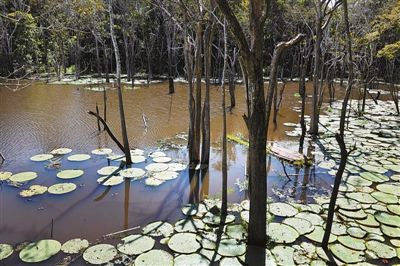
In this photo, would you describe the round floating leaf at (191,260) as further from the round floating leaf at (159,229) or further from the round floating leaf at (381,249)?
the round floating leaf at (381,249)

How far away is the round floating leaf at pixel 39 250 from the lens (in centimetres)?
488

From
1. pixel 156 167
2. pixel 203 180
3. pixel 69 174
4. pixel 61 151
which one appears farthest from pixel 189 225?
pixel 61 151

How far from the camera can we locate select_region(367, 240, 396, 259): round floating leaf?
4914mm

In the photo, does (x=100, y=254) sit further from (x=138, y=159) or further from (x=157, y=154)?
(x=157, y=154)

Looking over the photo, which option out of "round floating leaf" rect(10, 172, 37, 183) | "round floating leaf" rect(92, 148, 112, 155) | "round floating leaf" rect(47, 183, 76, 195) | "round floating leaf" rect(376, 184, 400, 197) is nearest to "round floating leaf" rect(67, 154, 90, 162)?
"round floating leaf" rect(92, 148, 112, 155)

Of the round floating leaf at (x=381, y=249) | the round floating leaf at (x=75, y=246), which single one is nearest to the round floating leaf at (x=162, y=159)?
the round floating leaf at (x=75, y=246)

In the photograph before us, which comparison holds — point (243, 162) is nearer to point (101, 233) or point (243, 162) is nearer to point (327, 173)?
point (327, 173)

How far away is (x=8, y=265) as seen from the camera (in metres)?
4.74

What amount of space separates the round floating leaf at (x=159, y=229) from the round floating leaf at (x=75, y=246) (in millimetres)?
947

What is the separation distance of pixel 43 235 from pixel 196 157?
13.3 ft

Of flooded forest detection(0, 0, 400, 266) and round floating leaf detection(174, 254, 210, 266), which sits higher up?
flooded forest detection(0, 0, 400, 266)

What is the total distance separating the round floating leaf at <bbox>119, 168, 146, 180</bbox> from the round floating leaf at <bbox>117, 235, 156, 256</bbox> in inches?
100

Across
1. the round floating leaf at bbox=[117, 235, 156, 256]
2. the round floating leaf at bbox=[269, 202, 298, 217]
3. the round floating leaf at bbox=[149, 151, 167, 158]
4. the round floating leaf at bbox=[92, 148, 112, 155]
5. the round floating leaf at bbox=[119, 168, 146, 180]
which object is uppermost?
the round floating leaf at bbox=[92, 148, 112, 155]

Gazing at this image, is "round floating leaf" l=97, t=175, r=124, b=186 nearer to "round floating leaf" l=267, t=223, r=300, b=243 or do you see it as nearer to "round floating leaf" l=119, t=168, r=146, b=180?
"round floating leaf" l=119, t=168, r=146, b=180
